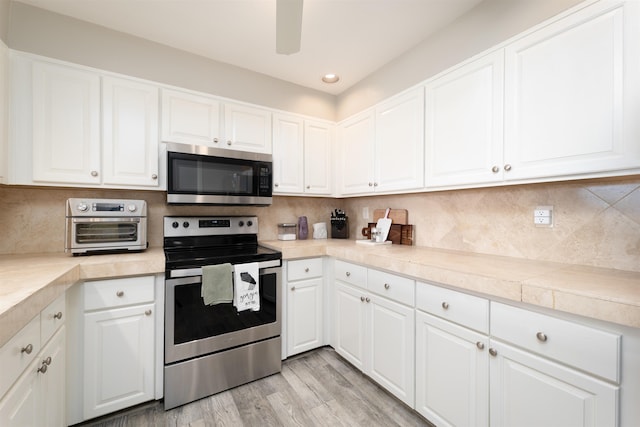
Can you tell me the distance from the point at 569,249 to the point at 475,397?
0.94 meters

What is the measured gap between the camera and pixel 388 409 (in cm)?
170

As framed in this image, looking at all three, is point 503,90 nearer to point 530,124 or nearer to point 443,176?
point 530,124

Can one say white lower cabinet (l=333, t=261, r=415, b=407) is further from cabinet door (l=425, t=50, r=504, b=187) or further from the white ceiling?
the white ceiling

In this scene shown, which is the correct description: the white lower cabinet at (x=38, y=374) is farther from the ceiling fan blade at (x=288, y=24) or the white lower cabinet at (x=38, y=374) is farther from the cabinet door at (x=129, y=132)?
the ceiling fan blade at (x=288, y=24)

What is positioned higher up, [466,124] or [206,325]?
[466,124]

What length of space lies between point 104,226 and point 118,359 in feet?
2.69

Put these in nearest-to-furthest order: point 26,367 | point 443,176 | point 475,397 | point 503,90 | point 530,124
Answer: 1. point 26,367
2. point 475,397
3. point 530,124
4. point 503,90
5. point 443,176

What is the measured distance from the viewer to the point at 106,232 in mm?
1792

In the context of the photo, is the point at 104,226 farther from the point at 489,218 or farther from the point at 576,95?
the point at 576,95

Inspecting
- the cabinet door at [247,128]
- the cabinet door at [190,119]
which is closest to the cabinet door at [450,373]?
the cabinet door at [247,128]

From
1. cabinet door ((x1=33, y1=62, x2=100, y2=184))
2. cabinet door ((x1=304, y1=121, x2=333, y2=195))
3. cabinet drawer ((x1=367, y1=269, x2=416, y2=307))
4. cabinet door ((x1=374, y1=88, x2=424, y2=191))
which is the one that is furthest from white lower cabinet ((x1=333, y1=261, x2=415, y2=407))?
cabinet door ((x1=33, y1=62, x2=100, y2=184))

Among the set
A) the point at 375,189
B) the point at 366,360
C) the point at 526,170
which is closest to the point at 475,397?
the point at 366,360

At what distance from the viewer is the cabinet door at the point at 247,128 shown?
7.49 ft

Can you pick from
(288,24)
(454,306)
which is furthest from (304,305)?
(288,24)
